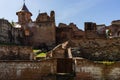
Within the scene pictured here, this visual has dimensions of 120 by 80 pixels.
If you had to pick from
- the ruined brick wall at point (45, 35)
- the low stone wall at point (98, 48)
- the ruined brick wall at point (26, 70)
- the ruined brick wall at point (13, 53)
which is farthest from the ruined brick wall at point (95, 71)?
the ruined brick wall at point (45, 35)

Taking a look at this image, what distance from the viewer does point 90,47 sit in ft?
97.9

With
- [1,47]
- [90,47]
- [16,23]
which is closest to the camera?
[1,47]

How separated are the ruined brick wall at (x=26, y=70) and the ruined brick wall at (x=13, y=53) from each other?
20.6 feet

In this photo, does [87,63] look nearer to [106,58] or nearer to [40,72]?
[40,72]

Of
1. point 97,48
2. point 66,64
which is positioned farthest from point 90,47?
point 66,64

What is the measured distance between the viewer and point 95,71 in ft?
70.9

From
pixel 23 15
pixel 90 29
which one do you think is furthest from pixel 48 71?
pixel 23 15

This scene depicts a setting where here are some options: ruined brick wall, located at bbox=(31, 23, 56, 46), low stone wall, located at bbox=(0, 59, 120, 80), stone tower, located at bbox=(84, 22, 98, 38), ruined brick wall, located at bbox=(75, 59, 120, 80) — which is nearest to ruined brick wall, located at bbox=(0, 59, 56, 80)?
low stone wall, located at bbox=(0, 59, 120, 80)

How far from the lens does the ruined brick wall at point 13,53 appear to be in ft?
90.6

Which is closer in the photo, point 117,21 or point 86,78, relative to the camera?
point 86,78

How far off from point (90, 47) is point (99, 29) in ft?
65.9

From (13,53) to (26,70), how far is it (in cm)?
709

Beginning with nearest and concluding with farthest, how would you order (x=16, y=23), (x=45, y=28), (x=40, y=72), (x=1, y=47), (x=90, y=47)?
(x=40, y=72) → (x=1, y=47) → (x=90, y=47) → (x=45, y=28) → (x=16, y=23)

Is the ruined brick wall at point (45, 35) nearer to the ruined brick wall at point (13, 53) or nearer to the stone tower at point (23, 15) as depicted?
the stone tower at point (23, 15)
